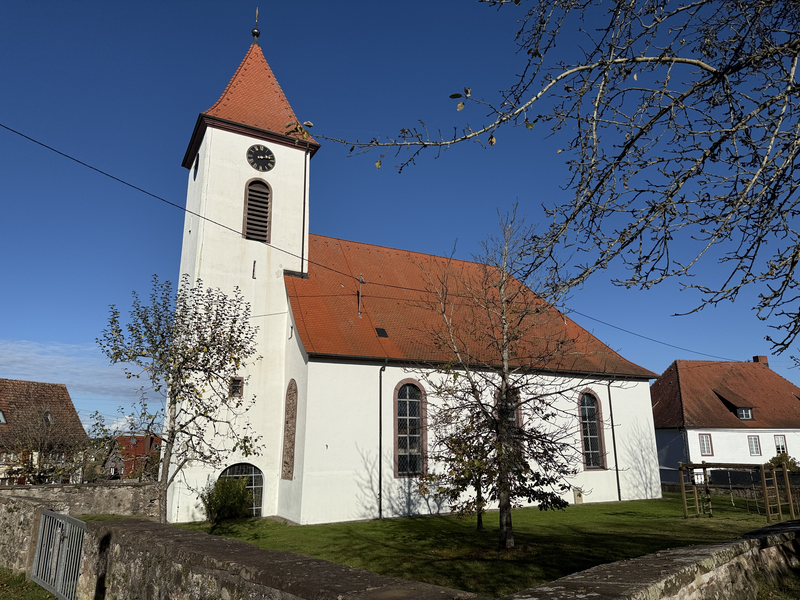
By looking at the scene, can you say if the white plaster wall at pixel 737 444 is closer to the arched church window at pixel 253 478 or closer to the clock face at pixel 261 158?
the arched church window at pixel 253 478

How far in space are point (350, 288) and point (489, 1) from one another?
51.2 feet

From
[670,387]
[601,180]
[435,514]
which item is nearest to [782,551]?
[601,180]

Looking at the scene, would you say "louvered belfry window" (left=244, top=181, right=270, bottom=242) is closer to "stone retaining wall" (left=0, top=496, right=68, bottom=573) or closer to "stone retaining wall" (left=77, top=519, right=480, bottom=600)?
"stone retaining wall" (left=0, top=496, right=68, bottom=573)

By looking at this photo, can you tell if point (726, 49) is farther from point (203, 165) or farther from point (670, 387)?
point (670, 387)

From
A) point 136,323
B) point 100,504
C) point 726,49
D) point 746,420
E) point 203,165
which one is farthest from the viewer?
point 746,420

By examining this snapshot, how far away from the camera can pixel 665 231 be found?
4.37 metres

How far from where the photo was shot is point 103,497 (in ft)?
53.6

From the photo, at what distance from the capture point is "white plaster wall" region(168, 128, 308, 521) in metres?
16.9

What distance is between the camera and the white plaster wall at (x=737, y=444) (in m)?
28.3

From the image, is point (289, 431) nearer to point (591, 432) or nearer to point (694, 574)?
point (591, 432)

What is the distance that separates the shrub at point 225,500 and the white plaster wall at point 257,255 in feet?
1.35

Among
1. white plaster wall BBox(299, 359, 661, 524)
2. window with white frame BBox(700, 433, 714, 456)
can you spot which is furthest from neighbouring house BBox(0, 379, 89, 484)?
window with white frame BBox(700, 433, 714, 456)

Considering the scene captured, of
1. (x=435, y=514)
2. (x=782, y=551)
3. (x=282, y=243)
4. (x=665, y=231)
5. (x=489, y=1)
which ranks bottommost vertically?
(x=435, y=514)

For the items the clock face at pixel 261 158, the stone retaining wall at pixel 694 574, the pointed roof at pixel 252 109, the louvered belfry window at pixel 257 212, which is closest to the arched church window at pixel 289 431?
the louvered belfry window at pixel 257 212
